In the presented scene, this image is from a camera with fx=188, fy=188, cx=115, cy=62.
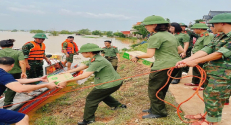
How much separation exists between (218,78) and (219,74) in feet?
0.18

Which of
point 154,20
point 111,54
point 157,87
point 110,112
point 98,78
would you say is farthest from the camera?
point 111,54

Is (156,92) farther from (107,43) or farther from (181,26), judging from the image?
(107,43)

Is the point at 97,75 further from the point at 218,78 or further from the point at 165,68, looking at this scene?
the point at 218,78

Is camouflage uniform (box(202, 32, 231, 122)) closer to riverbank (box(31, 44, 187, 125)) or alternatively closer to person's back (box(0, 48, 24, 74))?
riverbank (box(31, 44, 187, 125))

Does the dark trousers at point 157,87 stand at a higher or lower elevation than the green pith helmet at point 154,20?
lower

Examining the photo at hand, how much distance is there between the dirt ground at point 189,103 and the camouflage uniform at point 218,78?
70 centimetres

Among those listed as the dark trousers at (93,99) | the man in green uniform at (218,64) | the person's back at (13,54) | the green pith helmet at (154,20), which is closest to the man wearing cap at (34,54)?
the person's back at (13,54)

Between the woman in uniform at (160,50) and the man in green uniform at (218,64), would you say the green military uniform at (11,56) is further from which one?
the man in green uniform at (218,64)

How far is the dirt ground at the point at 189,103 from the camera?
10.7 feet

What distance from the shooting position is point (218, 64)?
A: 246 cm

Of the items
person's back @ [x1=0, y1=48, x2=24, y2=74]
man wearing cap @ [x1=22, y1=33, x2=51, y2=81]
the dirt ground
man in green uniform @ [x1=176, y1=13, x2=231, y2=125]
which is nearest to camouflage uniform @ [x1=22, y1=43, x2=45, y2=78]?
man wearing cap @ [x1=22, y1=33, x2=51, y2=81]

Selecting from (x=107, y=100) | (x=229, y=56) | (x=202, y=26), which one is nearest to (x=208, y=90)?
(x=229, y=56)

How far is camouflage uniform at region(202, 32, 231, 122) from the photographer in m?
2.38

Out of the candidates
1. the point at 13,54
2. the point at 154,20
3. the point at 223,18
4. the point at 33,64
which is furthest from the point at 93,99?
the point at 33,64
